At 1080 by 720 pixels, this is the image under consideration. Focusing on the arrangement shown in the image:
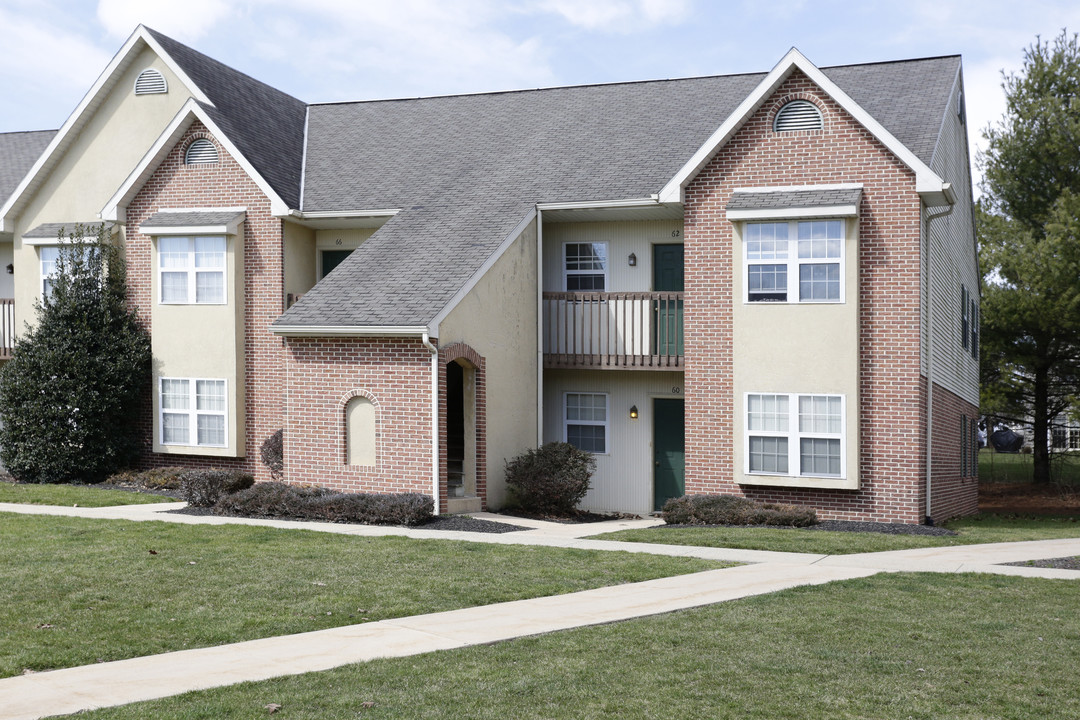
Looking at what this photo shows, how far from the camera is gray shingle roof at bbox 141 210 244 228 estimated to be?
20500mm

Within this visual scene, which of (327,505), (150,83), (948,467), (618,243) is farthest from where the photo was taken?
(150,83)

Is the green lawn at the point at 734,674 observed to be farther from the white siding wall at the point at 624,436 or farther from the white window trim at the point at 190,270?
the white window trim at the point at 190,270

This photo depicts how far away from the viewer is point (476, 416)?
58.7 feet

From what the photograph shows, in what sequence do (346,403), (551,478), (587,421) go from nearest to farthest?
(346,403)
(551,478)
(587,421)

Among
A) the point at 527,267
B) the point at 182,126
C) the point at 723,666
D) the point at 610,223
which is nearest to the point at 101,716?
the point at 723,666

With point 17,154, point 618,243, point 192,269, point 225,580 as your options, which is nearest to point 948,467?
point 618,243

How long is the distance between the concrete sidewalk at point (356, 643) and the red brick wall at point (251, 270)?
11700mm

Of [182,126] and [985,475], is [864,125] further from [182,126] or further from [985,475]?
[985,475]

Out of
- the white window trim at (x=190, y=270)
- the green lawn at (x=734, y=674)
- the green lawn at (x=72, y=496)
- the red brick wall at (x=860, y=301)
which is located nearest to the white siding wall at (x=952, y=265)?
the red brick wall at (x=860, y=301)

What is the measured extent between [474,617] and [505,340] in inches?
383

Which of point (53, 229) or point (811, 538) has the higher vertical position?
point (53, 229)

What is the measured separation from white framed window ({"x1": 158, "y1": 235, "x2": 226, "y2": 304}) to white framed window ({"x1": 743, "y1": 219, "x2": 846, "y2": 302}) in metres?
10.1

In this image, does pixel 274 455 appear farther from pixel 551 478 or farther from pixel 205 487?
pixel 551 478

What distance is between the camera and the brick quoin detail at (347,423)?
17.3m
